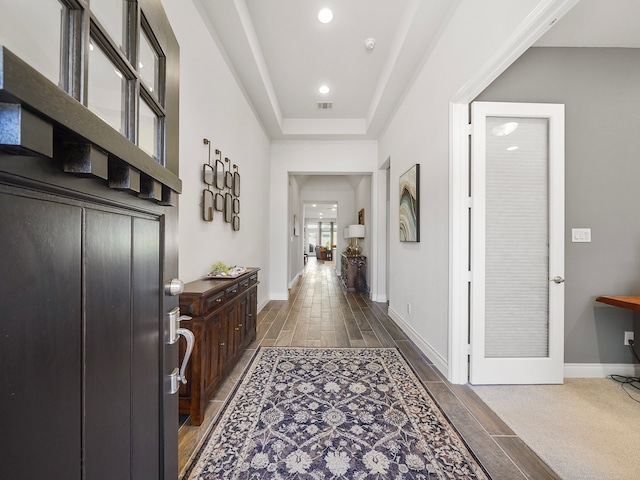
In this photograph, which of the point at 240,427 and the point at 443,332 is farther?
the point at 443,332

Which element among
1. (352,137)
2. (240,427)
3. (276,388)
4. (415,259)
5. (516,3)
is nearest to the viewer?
(516,3)

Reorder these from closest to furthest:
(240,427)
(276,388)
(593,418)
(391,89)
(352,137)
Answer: (240,427) < (593,418) < (276,388) < (391,89) < (352,137)

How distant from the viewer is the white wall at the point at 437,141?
1.81m

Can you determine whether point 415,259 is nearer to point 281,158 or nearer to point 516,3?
point 516,3

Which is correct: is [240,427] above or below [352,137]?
below

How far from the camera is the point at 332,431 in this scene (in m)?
1.63

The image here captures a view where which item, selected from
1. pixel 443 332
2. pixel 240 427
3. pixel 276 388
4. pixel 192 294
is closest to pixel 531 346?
pixel 443 332

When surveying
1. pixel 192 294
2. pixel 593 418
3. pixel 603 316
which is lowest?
pixel 593 418

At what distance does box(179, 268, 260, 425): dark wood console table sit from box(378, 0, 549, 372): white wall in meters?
1.84

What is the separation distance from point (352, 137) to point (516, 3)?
11.3 ft

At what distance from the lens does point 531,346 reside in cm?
223

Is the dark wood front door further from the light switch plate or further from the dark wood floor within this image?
the light switch plate

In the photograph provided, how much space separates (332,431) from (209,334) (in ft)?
3.28

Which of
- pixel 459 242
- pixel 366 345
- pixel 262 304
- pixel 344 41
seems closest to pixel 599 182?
pixel 459 242
